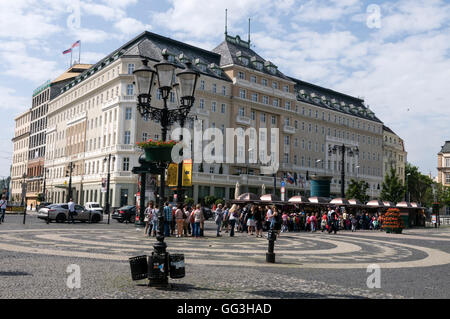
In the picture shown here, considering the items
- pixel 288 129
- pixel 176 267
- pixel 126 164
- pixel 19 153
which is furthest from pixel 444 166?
pixel 176 267

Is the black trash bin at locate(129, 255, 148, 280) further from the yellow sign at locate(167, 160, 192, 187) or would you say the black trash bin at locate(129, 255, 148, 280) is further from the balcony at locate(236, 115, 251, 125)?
the balcony at locate(236, 115, 251, 125)

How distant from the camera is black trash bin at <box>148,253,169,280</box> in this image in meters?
8.52

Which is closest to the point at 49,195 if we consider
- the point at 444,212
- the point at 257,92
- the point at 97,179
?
the point at 97,179

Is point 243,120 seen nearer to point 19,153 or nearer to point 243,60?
point 243,60

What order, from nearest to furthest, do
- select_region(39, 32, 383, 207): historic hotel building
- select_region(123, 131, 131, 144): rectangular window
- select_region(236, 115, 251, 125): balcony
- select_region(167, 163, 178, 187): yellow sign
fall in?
select_region(167, 163, 178, 187): yellow sign
select_region(123, 131, 131, 144): rectangular window
select_region(39, 32, 383, 207): historic hotel building
select_region(236, 115, 251, 125): balcony

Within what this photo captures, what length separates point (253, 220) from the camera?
25688 millimetres

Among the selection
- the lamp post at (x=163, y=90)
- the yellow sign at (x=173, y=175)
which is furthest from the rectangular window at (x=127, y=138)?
the lamp post at (x=163, y=90)

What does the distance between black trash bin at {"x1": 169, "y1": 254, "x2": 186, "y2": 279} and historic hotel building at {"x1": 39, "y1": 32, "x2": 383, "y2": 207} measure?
170 feet

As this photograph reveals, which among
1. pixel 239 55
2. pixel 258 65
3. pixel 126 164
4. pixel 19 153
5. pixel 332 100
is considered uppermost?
pixel 239 55

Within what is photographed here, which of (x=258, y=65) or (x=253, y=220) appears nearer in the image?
(x=253, y=220)

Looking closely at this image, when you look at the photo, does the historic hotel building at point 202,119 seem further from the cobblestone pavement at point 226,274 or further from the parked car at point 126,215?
the cobblestone pavement at point 226,274

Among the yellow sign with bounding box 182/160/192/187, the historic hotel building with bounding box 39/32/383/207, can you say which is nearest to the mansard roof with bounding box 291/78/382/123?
the historic hotel building with bounding box 39/32/383/207

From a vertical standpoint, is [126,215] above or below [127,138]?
below

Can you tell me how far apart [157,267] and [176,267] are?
0.37 meters
